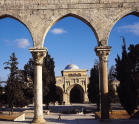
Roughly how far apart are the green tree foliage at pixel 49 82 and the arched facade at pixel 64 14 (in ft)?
61.5

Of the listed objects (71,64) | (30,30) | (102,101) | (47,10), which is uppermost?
(71,64)

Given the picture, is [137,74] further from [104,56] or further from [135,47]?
[104,56]

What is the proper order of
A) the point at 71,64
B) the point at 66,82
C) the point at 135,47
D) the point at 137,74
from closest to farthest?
1. the point at 137,74
2. the point at 135,47
3. the point at 66,82
4. the point at 71,64

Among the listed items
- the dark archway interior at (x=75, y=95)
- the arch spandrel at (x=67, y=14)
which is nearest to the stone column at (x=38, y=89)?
the arch spandrel at (x=67, y=14)

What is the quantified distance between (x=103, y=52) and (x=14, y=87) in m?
15.2

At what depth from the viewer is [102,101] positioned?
12.2m

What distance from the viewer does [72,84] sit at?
175 ft

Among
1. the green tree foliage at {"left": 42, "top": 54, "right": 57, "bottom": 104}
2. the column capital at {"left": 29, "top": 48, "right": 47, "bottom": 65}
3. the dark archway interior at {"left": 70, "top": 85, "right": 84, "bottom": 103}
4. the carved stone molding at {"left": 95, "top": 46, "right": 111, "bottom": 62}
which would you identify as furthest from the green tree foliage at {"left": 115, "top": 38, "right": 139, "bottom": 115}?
the dark archway interior at {"left": 70, "top": 85, "right": 84, "bottom": 103}

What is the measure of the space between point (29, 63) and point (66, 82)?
22574 mm

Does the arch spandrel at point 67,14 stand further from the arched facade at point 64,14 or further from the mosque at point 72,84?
the mosque at point 72,84

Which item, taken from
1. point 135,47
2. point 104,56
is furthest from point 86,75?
point 104,56

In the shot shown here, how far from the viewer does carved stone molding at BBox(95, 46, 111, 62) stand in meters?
12.2

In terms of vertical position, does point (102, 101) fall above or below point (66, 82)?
below

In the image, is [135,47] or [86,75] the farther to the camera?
[86,75]
